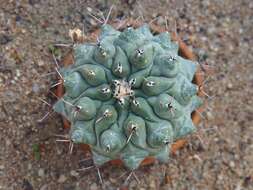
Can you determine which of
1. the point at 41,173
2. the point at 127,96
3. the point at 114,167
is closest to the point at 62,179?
the point at 41,173

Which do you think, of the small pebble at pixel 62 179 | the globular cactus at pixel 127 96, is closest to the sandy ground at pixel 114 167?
the small pebble at pixel 62 179

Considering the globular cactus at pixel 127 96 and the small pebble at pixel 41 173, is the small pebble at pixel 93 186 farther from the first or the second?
the globular cactus at pixel 127 96

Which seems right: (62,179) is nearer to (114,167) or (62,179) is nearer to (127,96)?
(114,167)

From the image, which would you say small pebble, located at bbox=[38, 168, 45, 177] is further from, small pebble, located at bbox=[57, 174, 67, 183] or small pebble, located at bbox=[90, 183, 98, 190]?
small pebble, located at bbox=[90, 183, 98, 190]

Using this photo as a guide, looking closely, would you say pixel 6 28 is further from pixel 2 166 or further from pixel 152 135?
pixel 152 135

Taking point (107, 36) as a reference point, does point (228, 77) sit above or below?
below

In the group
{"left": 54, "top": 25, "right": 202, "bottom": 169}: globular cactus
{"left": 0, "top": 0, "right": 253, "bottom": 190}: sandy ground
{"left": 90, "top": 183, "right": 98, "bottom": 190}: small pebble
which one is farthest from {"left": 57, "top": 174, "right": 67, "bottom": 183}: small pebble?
{"left": 54, "top": 25, "right": 202, "bottom": 169}: globular cactus

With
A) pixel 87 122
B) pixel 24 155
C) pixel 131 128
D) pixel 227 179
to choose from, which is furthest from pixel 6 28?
pixel 227 179
